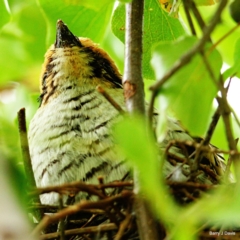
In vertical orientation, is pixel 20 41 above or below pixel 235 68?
above

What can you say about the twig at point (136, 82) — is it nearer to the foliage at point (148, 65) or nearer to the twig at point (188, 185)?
the foliage at point (148, 65)

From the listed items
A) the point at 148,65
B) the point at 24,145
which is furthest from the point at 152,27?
the point at 24,145

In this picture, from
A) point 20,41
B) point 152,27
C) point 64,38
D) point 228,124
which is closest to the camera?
point 228,124

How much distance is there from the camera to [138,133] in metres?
0.74

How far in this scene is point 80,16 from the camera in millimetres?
1796

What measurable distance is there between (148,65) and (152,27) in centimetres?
12

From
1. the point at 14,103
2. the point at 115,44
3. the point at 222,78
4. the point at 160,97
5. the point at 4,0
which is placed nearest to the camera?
the point at 160,97

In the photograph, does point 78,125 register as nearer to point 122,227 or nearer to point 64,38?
point 64,38

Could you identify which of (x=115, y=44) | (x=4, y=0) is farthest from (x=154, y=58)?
(x=115, y=44)

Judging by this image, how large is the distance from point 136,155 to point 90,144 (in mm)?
994

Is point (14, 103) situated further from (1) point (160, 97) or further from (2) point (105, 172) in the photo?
(1) point (160, 97)

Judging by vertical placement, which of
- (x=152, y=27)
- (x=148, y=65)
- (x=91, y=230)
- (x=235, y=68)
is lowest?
(x=91, y=230)

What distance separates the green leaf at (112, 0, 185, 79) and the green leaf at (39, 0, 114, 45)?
2.7 inches

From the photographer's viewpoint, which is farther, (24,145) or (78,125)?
(78,125)
